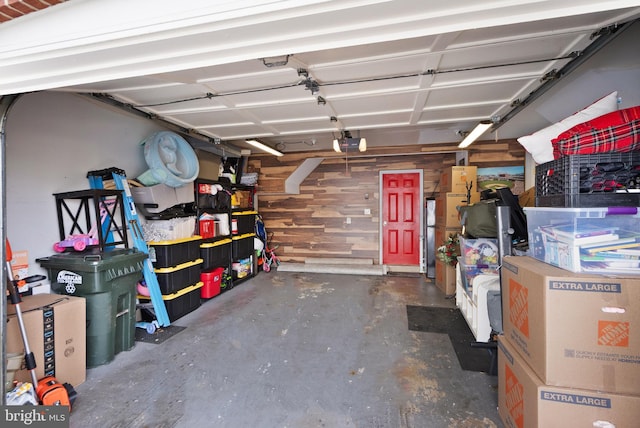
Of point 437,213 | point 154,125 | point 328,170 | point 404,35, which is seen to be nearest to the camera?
point 404,35

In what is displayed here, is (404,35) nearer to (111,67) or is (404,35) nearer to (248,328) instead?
(111,67)

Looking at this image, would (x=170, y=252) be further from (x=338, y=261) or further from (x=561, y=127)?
(x=561, y=127)

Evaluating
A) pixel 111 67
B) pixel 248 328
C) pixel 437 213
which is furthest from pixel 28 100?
pixel 437 213

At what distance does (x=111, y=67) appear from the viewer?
3.84ft

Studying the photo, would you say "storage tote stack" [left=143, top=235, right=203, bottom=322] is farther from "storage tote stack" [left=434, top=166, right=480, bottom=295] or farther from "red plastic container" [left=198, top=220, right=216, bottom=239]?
"storage tote stack" [left=434, top=166, right=480, bottom=295]

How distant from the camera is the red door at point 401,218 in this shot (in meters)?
5.62

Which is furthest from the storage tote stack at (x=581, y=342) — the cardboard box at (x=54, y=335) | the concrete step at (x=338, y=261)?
the concrete step at (x=338, y=261)

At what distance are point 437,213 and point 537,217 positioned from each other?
10.7 feet

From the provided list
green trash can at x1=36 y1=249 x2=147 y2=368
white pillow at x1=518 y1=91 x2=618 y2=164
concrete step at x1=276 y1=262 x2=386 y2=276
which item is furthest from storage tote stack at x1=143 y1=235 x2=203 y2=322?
white pillow at x1=518 y1=91 x2=618 y2=164

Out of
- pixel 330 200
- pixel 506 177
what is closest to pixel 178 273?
pixel 330 200

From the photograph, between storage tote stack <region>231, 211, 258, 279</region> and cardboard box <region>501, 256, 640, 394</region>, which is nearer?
cardboard box <region>501, 256, 640, 394</region>

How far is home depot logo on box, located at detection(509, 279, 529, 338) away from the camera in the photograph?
1426mm

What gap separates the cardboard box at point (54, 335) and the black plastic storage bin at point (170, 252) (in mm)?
1028

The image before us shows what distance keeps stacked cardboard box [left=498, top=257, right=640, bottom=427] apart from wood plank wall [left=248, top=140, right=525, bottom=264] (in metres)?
4.38
